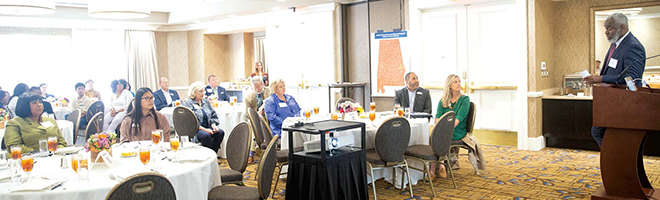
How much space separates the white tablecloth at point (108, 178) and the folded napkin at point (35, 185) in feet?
0.09

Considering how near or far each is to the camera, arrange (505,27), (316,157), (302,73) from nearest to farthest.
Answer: (316,157) < (505,27) < (302,73)

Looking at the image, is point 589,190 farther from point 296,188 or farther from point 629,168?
point 296,188

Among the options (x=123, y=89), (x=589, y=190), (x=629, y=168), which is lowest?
(x=589, y=190)

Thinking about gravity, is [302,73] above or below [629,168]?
above

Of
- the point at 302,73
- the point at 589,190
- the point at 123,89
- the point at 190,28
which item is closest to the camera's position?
the point at 589,190

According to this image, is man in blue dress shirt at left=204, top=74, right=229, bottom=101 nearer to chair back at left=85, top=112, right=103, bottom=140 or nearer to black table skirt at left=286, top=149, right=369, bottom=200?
chair back at left=85, top=112, right=103, bottom=140

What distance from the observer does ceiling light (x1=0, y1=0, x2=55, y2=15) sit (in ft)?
23.5

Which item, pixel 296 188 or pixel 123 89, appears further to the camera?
pixel 123 89

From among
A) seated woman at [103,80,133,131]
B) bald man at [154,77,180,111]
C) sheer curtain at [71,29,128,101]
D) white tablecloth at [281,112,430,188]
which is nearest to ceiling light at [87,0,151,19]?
Answer: bald man at [154,77,180,111]

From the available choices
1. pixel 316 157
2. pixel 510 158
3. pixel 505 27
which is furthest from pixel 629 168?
pixel 505 27

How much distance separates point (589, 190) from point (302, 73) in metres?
6.17

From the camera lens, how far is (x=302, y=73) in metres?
10.1

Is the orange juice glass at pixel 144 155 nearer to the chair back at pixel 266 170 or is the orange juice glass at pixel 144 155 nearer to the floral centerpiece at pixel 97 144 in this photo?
the floral centerpiece at pixel 97 144

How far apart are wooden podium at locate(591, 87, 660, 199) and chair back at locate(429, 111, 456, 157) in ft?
4.16
